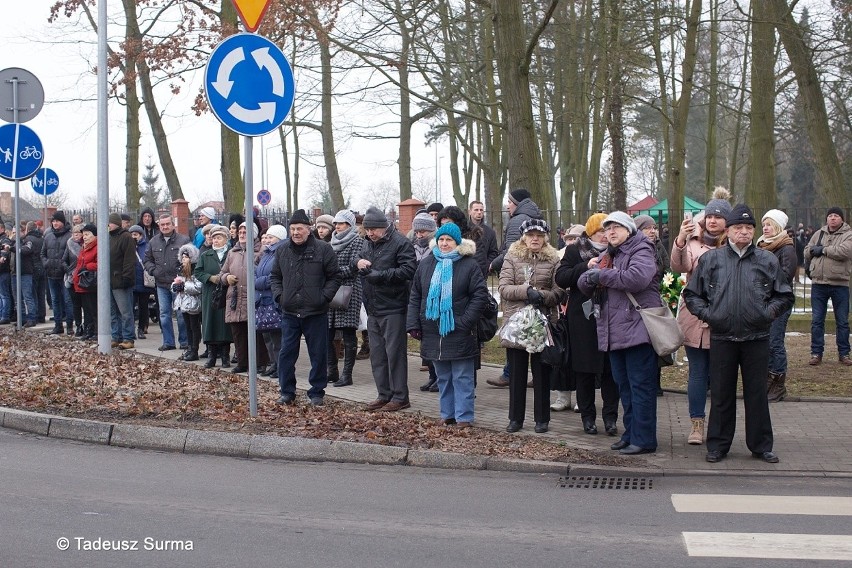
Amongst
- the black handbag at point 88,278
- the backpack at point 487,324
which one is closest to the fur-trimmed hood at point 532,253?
the backpack at point 487,324

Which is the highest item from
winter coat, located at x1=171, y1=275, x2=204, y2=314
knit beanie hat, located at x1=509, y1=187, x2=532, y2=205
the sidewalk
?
knit beanie hat, located at x1=509, y1=187, x2=532, y2=205

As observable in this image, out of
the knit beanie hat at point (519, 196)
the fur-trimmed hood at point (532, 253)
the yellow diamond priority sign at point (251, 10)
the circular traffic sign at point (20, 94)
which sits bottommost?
the fur-trimmed hood at point (532, 253)

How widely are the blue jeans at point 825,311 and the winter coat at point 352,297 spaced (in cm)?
560

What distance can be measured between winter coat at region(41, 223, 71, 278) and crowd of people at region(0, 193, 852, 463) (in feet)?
12.5

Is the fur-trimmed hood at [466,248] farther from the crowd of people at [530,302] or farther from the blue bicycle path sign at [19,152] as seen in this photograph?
the blue bicycle path sign at [19,152]

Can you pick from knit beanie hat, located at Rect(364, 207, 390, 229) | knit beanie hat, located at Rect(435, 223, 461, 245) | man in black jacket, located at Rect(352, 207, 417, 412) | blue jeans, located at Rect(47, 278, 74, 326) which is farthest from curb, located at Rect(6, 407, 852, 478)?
blue jeans, located at Rect(47, 278, 74, 326)

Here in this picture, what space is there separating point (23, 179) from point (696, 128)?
52.8m

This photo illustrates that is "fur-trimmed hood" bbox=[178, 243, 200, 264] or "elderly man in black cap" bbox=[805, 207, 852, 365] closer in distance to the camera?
"elderly man in black cap" bbox=[805, 207, 852, 365]

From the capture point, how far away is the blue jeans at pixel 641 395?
886 centimetres

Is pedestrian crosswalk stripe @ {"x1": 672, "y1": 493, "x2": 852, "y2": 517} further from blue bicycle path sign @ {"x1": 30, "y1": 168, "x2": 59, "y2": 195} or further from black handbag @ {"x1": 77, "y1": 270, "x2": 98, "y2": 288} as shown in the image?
blue bicycle path sign @ {"x1": 30, "y1": 168, "x2": 59, "y2": 195}

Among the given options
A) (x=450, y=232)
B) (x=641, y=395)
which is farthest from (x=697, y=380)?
(x=450, y=232)

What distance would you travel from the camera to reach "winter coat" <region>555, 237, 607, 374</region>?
31.3 feet

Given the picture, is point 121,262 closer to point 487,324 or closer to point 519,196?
point 519,196

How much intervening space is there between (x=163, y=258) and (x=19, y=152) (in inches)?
120
